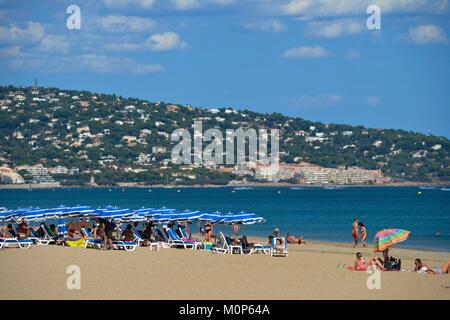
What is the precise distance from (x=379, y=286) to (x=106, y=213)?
1257cm

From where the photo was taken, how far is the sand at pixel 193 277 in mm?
17484

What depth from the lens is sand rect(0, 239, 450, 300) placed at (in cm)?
1748

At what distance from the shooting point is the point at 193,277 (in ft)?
65.4

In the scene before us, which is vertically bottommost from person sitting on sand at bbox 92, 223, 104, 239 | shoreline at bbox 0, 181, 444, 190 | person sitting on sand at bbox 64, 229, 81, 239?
shoreline at bbox 0, 181, 444, 190

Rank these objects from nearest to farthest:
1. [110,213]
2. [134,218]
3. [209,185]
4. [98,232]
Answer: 1. [98,232]
2. [110,213]
3. [134,218]
4. [209,185]

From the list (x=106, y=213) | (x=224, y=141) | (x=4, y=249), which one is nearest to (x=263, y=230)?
(x=106, y=213)

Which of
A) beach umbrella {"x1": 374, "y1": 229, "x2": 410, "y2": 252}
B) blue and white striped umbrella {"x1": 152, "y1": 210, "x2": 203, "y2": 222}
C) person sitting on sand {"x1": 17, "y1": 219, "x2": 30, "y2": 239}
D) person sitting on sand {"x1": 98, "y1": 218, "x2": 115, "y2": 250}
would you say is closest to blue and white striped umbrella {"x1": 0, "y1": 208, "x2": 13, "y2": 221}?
person sitting on sand {"x1": 17, "y1": 219, "x2": 30, "y2": 239}

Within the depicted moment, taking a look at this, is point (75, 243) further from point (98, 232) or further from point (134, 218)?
point (134, 218)

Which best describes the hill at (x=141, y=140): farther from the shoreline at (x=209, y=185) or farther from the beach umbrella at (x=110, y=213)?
the beach umbrella at (x=110, y=213)

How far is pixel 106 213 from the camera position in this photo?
29656 millimetres

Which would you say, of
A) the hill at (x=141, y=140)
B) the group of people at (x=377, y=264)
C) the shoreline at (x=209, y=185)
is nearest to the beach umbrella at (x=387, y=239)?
the group of people at (x=377, y=264)

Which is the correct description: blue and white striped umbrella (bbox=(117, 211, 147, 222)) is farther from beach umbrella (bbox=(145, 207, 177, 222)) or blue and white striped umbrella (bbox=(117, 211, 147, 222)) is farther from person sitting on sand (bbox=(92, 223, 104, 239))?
person sitting on sand (bbox=(92, 223, 104, 239))

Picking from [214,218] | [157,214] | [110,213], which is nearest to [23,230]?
[110,213]
